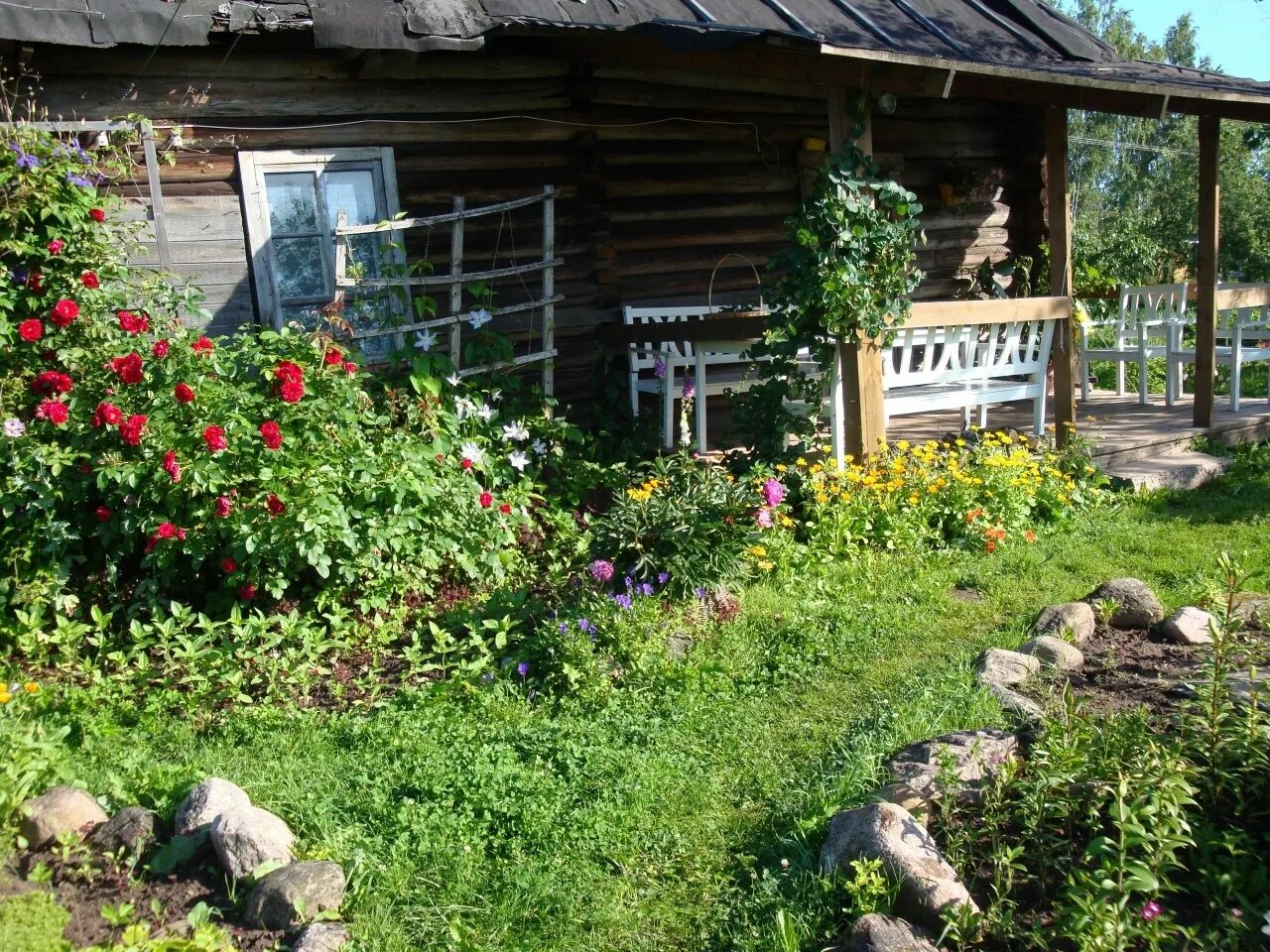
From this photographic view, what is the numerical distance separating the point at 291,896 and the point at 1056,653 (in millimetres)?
2544

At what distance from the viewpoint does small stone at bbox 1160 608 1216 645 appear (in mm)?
4004

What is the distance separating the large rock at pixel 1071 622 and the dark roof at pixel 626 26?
8.65 ft

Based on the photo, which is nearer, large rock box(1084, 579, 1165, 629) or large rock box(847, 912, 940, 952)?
large rock box(847, 912, 940, 952)

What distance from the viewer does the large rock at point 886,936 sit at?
2449 millimetres

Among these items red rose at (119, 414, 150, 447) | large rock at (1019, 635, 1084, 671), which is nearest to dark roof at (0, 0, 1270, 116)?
red rose at (119, 414, 150, 447)

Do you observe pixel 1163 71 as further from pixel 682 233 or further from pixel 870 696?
pixel 870 696

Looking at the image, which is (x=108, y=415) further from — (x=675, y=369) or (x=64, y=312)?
(x=675, y=369)

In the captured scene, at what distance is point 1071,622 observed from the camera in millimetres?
4129

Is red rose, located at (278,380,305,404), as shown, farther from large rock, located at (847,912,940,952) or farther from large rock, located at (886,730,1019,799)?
large rock, located at (847,912,940,952)

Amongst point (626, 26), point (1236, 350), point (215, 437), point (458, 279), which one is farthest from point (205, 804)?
point (1236, 350)

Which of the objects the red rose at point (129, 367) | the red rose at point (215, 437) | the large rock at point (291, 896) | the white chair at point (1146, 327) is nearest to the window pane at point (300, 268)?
the red rose at point (129, 367)

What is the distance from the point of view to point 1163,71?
7.21 metres

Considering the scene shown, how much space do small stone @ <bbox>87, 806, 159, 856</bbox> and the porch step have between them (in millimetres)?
5407

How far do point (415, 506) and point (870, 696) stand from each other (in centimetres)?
203
